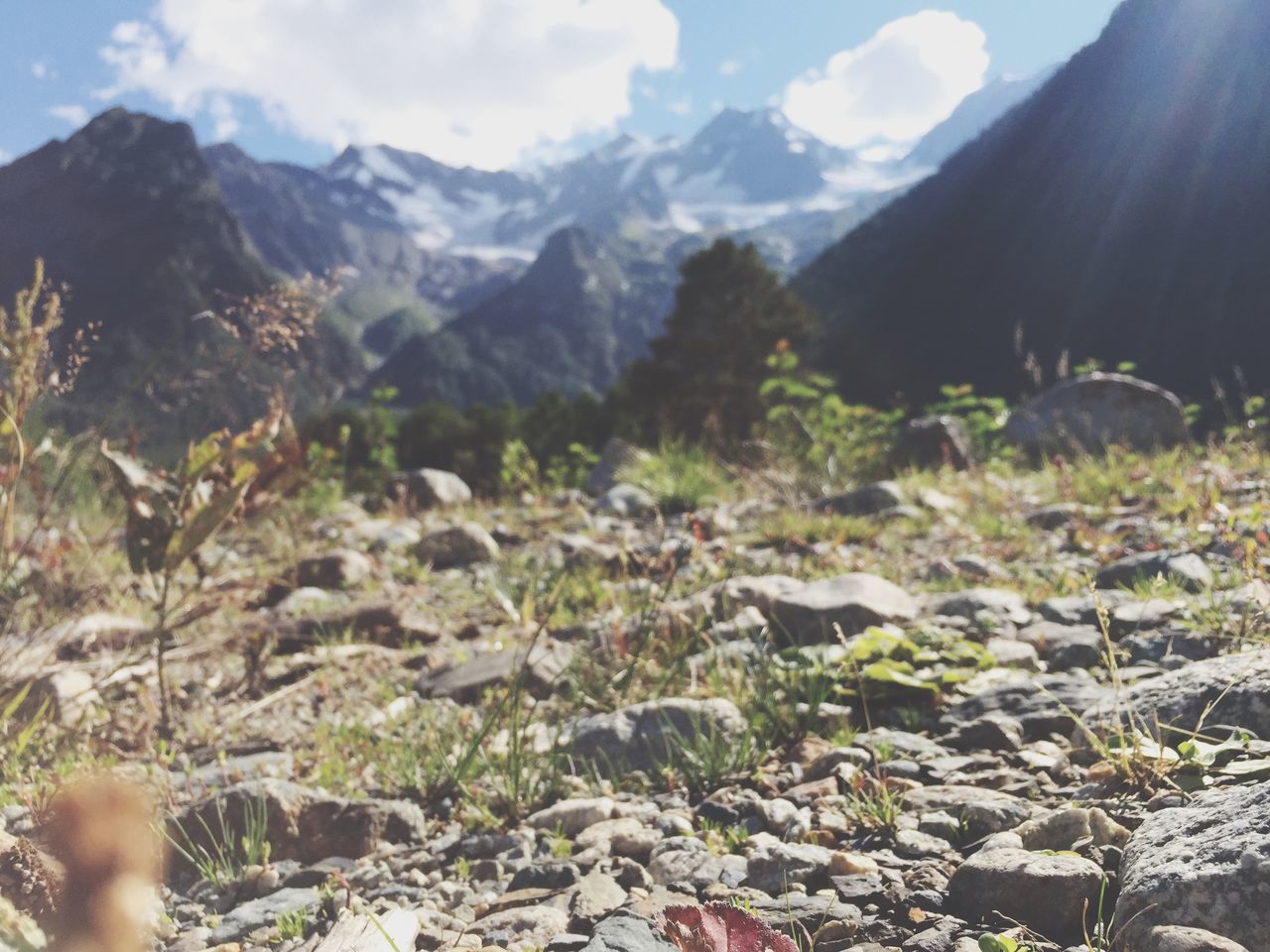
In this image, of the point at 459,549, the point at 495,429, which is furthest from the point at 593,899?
the point at 495,429

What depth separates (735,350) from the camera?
75.9 feet

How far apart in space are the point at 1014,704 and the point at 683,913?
174 centimetres

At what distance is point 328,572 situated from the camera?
5238 mm

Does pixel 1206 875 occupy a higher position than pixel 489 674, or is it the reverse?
pixel 489 674

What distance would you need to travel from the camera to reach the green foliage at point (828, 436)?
735cm

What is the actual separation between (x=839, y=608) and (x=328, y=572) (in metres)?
3.46

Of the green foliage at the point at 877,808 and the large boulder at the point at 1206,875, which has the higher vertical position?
the large boulder at the point at 1206,875

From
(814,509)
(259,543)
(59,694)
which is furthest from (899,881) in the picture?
(259,543)

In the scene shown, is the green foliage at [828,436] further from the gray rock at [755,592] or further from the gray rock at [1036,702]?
the gray rock at [1036,702]

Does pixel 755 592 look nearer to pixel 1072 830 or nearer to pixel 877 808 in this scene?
pixel 877 808

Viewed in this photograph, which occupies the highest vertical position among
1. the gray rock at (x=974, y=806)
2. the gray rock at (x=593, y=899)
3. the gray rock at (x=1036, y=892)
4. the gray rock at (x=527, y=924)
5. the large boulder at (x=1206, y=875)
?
the gray rock at (x=527, y=924)

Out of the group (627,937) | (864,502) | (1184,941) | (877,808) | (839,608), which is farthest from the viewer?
(864,502)

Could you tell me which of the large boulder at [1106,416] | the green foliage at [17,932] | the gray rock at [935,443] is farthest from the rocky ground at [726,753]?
the large boulder at [1106,416]

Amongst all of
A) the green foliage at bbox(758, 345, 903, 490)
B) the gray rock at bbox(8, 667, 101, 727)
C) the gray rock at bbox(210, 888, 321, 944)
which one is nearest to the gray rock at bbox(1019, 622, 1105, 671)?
the gray rock at bbox(210, 888, 321, 944)
